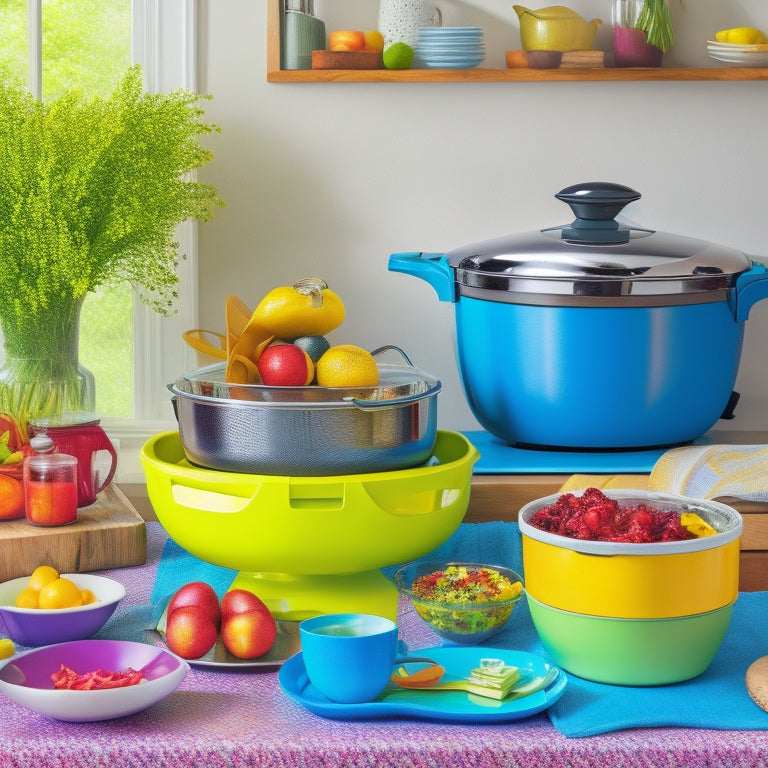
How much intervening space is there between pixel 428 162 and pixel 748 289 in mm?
495

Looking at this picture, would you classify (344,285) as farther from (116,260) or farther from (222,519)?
(222,519)

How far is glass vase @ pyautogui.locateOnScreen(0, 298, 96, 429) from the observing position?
1.17 meters

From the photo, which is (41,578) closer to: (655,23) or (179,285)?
(179,285)

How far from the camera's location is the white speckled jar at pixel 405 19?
1.41m

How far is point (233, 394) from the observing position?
0.96 m

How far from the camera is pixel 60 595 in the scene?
0.88m

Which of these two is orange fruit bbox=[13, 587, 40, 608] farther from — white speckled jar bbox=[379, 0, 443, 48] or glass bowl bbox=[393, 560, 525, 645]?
white speckled jar bbox=[379, 0, 443, 48]

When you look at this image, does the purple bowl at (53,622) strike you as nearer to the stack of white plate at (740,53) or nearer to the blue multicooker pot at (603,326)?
the blue multicooker pot at (603,326)

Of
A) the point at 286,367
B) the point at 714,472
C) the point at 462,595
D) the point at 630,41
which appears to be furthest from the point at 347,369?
the point at 630,41

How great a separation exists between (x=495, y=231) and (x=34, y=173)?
26.4 inches

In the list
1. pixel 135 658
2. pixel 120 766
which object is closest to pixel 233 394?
pixel 135 658

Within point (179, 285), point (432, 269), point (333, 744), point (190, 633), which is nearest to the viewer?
point (333, 744)

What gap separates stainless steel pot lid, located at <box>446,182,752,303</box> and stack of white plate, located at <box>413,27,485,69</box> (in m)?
0.30

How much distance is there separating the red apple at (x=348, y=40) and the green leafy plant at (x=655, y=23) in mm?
369
